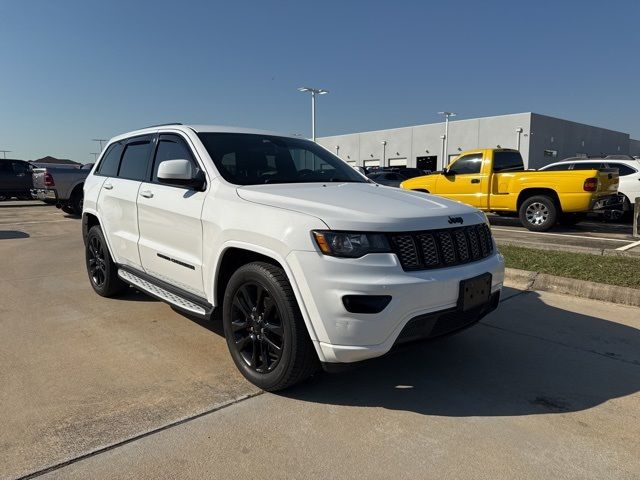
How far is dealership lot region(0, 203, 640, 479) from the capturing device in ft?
8.07

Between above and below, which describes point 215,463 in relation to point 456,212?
below

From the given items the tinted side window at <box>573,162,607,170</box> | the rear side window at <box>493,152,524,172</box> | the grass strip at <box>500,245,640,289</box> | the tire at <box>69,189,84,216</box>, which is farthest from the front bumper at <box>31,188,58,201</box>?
the tinted side window at <box>573,162,607,170</box>

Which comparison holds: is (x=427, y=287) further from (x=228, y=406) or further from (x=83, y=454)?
(x=83, y=454)

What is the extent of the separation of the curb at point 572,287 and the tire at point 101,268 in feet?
15.2

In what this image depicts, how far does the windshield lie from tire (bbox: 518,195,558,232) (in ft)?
25.2

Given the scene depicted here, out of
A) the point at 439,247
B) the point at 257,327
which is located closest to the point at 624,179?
the point at 439,247

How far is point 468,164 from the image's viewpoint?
12031 mm

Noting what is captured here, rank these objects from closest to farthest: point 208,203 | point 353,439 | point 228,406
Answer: point 353,439 → point 228,406 → point 208,203

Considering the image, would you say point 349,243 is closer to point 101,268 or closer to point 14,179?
point 101,268

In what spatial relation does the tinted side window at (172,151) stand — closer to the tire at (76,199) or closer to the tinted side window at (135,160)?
the tinted side window at (135,160)

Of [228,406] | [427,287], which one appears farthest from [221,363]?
[427,287]

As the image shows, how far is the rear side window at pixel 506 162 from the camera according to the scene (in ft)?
38.4

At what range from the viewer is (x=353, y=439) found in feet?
8.76

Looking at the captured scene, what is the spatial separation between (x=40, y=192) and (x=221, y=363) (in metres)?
13.9
